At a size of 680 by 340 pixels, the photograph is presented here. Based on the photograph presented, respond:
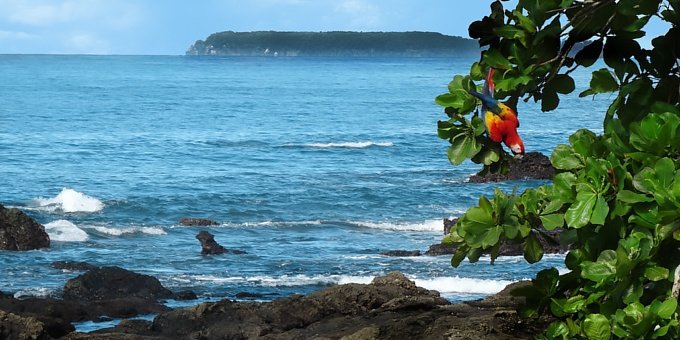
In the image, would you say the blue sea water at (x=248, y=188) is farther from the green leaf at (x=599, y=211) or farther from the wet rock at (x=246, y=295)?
the green leaf at (x=599, y=211)

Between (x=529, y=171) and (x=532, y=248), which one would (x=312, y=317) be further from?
(x=529, y=171)

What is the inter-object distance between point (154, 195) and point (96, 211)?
460cm

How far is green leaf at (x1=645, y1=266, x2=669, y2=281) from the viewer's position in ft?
19.0

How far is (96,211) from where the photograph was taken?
1572 inches

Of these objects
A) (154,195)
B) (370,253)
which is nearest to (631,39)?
(370,253)

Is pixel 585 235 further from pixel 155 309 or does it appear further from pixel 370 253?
pixel 370 253

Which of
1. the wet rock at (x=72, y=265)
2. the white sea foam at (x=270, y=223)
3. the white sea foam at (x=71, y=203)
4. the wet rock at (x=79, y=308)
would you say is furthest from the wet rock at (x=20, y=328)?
the white sea foam at (x=71, y=203)

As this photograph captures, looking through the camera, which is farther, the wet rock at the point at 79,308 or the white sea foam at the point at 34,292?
the white sea foam at the point at 34,292

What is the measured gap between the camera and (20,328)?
38.7ft

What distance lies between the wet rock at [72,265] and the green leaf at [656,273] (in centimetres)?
2270

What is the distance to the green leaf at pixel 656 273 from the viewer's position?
5.79 meters

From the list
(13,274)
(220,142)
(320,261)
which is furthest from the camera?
(220,142)

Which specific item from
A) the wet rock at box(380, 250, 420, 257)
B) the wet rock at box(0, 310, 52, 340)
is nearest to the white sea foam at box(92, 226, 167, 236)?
the wet rock at box(380, 250, 420, 257)

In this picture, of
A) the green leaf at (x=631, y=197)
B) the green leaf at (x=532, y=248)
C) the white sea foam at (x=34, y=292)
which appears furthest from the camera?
the white sea foam at (x=34, y=292)
